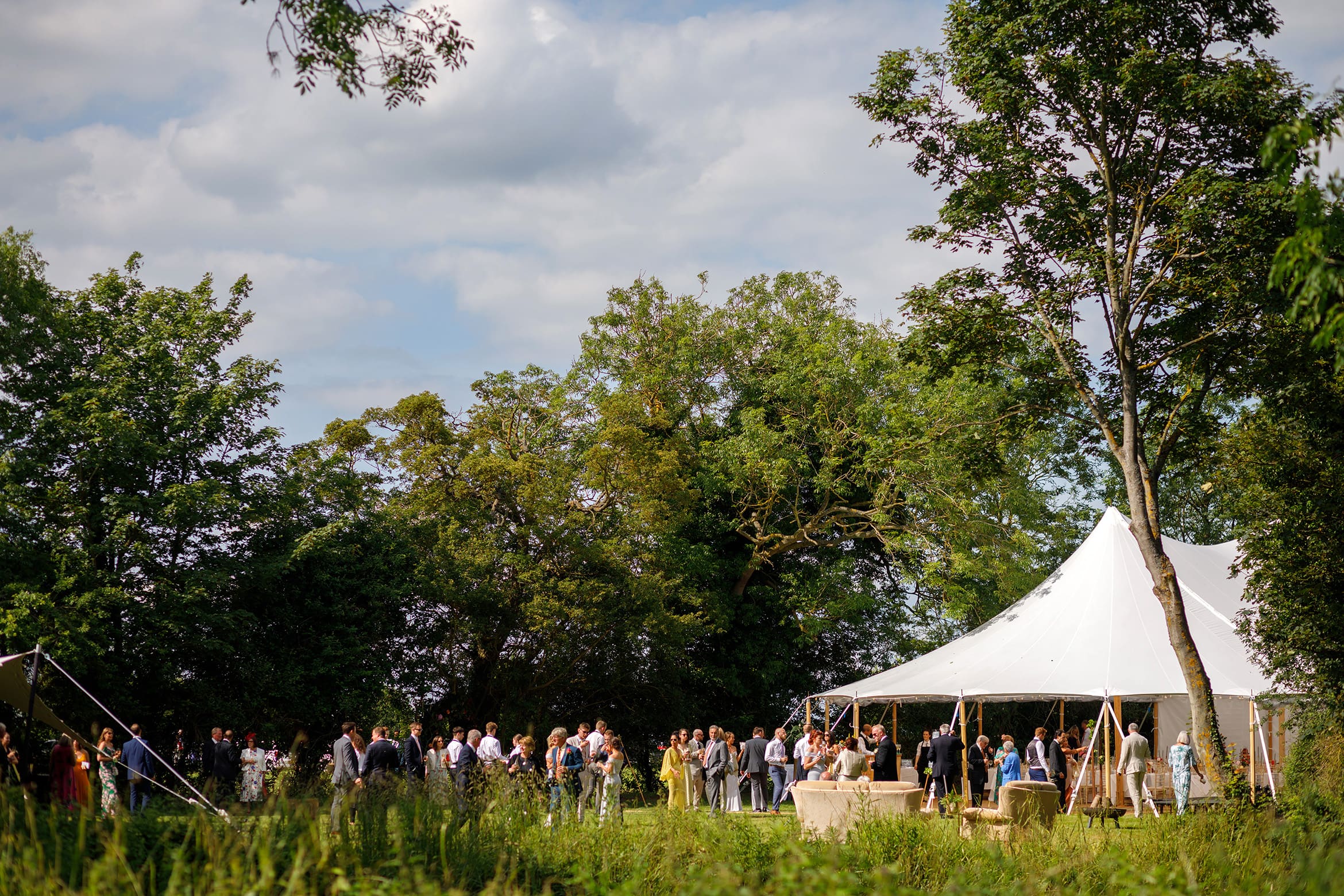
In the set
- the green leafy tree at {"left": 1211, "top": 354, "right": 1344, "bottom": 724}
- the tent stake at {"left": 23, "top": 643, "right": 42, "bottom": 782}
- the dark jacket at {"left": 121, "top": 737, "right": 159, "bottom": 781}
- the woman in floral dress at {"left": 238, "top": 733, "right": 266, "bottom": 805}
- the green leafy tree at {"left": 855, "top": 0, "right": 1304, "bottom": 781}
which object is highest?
the green leafy tree at {"left": 855, "top": 0, "right": 1304, "bottom": 781}

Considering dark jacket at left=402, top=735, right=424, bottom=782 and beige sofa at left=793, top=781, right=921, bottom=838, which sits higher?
dark jacket at left=402, top=735, right=424, bottom=782

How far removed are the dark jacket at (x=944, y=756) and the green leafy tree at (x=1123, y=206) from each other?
315 cm

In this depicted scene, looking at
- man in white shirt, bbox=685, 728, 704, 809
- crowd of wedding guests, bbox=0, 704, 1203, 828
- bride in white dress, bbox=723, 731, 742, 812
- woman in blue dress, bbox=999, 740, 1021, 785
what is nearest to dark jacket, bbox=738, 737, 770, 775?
crowd of wedding guests, bbox=0, 704, 1203, 828

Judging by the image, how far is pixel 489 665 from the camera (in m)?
24.1

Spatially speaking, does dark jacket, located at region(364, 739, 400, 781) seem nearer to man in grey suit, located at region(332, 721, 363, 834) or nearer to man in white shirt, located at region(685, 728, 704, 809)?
man in grey suit, located at region(332, 721, 363, 834)

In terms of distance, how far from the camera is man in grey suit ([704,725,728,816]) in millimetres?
16719

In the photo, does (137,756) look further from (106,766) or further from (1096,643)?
(1096,643)

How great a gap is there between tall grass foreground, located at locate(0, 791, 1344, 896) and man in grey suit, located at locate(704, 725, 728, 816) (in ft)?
27.8

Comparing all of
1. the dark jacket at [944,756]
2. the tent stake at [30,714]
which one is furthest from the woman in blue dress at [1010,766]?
the tent stake at [30,714]

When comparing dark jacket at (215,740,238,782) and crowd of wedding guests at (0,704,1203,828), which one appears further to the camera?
dark jacket at (215,740,238,782)

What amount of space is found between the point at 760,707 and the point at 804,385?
7571 mm

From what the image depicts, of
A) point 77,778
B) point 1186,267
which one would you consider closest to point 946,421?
point 1186,267

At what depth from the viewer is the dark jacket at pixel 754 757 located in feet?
56.8

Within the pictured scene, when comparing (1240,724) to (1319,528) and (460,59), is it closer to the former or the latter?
(1319,528)
